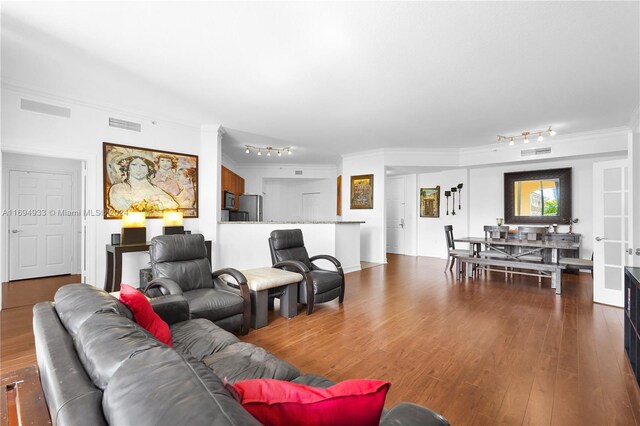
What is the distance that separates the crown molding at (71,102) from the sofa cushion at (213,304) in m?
3.09

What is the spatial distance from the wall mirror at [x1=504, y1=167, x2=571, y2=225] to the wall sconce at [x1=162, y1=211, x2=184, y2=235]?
703 cm

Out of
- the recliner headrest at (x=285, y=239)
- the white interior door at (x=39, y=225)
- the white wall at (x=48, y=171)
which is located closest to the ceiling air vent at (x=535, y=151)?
the recliner headrest at (x=285, y=239)

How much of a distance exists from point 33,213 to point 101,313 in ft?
19.4

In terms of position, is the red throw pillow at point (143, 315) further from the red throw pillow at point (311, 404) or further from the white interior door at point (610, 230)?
the white interior door at point (610, 230)

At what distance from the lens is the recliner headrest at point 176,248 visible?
2961 mm

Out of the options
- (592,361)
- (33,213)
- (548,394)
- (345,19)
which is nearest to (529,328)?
(592,361)

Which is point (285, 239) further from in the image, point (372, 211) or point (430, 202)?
Result: point (430, 202)

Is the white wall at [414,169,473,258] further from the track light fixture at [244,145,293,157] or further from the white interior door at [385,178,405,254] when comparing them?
the track light fixture at [244,145,293,157]

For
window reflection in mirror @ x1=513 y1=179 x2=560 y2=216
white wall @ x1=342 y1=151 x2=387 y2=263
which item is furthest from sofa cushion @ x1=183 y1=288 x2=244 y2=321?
window reflection in mirror @ x1=513 y1=179 x2=560 y2=216

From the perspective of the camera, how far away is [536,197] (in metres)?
6.68

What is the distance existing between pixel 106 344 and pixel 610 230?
5.46 metres

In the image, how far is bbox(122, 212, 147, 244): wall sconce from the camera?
160 inches

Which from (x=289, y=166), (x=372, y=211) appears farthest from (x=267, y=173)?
(x=372, y=211)

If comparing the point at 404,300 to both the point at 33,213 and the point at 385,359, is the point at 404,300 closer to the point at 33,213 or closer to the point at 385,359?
the point at 385,359
